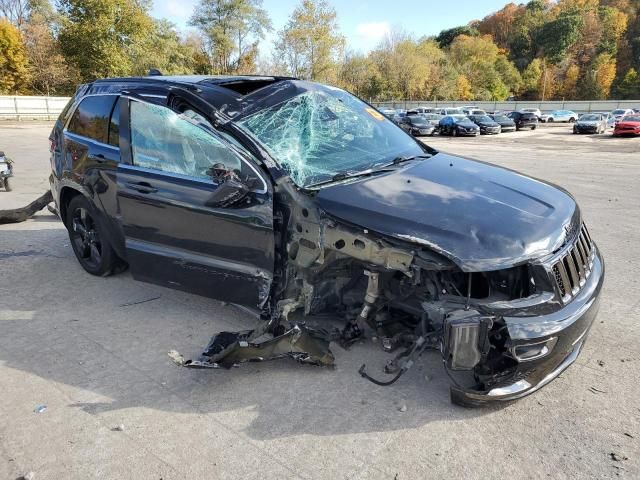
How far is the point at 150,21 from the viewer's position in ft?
128

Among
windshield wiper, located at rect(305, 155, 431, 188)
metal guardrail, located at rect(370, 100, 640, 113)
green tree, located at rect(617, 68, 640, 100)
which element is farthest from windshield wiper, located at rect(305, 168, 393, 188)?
green tree, located at rect(617, 68, 640, 100)

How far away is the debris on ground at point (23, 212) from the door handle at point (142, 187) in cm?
351

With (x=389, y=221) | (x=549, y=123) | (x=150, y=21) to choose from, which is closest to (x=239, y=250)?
(x=389, y=221)

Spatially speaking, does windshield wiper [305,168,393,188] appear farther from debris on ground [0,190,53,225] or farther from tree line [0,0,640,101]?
tree line [0,0,640,101]

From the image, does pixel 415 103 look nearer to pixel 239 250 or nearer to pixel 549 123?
pixel 549 123

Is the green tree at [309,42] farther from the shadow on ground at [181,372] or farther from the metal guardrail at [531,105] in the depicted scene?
the shadow on ground at [181,372]

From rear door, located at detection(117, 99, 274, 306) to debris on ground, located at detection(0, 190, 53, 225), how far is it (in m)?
3.48

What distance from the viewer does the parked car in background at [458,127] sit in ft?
99.7

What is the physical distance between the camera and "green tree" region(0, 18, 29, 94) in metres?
40.2

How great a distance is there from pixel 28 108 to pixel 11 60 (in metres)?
8.41

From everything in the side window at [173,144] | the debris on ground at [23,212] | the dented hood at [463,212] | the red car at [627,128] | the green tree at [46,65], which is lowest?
the debris on ground at [23,212]

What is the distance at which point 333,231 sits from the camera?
2.94 meters

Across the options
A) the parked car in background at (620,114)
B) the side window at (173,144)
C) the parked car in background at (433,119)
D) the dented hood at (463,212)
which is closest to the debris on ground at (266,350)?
the dented hood at (463,212)

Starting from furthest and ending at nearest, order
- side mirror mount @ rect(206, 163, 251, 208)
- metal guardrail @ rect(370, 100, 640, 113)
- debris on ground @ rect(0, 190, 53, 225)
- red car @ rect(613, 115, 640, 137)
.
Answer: metal guardrail @ rect(370, 100, 640, 113), red car @ rect(613, 115, 640, 137), debris on ground @ rect(0, 190, 53, 225), side mirror mount @ rect(206, 163, 251, 208)
